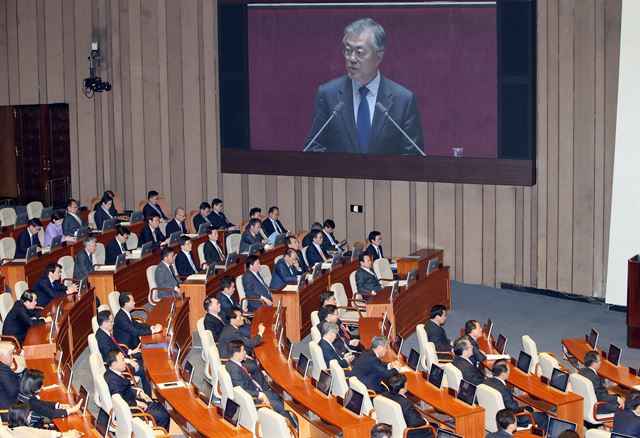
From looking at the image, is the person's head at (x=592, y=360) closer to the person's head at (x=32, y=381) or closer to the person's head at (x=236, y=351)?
the person's head at (x=236, y=351)

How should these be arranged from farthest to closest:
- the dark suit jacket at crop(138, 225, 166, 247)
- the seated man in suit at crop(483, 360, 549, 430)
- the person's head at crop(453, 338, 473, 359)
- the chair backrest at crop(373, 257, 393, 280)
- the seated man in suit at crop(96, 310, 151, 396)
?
the dark suit jacket at crop(138, 225, 166, 247) < the chair backrest at crop(373, 257, 393, 280) < the seated man in suit at crop(96, 310, 151, 396) < the person's head at crop(453, 338, 473, 359) < the seated man in suit at crop(483, 360, 549, 430)

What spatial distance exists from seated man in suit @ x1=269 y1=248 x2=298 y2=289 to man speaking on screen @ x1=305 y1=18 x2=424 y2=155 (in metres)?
3.42

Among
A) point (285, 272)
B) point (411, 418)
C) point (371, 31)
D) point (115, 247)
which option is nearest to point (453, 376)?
point (411, 418)

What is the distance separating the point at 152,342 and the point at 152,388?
0.99 m

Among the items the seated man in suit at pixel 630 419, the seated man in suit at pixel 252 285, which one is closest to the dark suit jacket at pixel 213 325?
the seated man in suit at pixel 252 285

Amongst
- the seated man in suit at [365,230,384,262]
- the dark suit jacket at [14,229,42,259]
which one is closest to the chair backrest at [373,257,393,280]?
the seated man in suit at [365,230,384,262]

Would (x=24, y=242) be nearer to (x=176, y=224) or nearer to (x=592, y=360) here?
(x=176, y=224)

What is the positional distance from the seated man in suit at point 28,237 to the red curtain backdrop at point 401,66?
426cm

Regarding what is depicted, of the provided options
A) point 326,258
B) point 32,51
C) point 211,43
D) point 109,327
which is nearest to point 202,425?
point 109,327

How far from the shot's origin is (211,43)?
65.6 ft

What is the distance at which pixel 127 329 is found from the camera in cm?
1255

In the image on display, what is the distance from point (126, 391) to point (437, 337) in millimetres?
3807

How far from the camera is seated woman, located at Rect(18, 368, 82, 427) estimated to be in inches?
386

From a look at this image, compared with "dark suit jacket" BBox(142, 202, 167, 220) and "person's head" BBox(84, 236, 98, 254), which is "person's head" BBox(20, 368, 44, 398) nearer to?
"person's head" BBox(84, 236, 98, 254)
